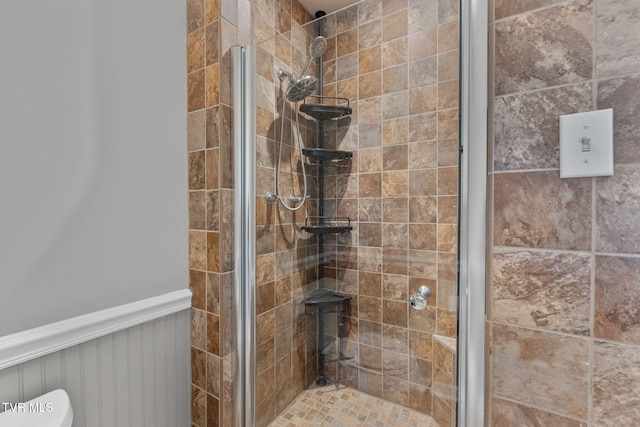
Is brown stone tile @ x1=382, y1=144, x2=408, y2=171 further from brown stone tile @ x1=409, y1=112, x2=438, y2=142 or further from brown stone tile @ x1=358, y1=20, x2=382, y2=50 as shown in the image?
brown stone tile @ x1=358, y1=20, x2=382, y2=50

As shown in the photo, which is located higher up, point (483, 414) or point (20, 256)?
point (20, 256)

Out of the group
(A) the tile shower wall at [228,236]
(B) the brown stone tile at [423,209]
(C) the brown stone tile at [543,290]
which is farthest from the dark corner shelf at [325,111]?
(C) the brown stone tile at [543,290]

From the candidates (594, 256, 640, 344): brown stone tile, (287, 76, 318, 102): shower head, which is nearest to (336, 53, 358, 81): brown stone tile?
(287, 76, 318, 102): shower head

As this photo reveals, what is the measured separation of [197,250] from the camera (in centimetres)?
115

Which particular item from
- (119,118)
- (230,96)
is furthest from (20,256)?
(230,96)

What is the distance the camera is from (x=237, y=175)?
117cm

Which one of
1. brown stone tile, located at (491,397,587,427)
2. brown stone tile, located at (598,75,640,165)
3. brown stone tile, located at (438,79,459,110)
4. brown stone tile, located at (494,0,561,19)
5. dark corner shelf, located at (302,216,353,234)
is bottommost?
brown stone tile, located at (491,397,587,427)

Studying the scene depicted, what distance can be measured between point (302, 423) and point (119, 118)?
4.74 feet

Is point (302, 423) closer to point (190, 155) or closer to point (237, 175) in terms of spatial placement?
point (237, 175)

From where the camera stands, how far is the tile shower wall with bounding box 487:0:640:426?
0.54 metres

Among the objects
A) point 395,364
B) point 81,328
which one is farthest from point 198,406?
point 395,364

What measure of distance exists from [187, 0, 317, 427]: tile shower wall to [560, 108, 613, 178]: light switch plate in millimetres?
860

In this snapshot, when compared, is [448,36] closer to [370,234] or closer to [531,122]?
[531,122]

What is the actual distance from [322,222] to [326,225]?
0.02 metres
